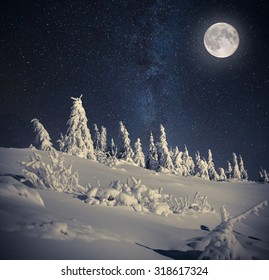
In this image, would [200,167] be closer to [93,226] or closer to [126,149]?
[126,149]

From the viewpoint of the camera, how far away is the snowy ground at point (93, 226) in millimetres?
8602

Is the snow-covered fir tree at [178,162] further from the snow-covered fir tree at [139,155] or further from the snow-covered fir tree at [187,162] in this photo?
the snow-covered fir tree at [139,155]

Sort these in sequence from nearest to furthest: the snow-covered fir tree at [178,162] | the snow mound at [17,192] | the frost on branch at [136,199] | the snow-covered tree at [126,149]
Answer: the snow mound at [17,192] → the frost on branch at [136,199] → the snow-covered tree at [126,149] → the snow-covered fir tree at [178,162]

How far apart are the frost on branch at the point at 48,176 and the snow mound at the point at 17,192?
4.05ft

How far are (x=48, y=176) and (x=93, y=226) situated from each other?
2.44 meters

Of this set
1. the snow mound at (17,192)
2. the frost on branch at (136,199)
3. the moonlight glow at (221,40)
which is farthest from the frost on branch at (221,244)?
the moonlight glow at (221,40)

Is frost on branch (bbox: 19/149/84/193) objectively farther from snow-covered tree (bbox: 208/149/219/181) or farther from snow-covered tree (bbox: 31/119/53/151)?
snow-covered tree (bbox: 208/149/219/181)

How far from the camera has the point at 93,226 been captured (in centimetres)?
1001

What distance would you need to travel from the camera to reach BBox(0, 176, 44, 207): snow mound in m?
9.45

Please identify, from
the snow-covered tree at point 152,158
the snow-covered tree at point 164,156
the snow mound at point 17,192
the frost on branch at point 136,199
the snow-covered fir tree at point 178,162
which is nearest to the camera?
the snow mound at point 17,192

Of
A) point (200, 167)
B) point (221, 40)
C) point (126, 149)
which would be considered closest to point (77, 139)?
point (126, 149)

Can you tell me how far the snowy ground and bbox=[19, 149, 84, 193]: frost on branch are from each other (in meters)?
0.34

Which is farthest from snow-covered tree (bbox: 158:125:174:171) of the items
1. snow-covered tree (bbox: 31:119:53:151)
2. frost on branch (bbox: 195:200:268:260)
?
frost on branch (bbox: 195:200:268:260)
